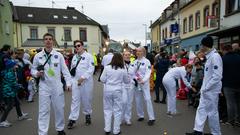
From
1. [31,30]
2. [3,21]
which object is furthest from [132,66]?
[31,30]

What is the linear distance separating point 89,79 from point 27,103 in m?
4.66

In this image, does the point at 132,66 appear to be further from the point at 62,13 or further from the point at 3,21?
the point at 62,13

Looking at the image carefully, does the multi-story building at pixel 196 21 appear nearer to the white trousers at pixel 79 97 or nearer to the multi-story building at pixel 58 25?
the white trousers at pixel 79 97

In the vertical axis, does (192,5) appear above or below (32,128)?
above

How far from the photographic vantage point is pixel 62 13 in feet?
175

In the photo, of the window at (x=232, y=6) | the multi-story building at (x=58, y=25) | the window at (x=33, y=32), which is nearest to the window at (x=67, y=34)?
the multi-story building at (x=58, y=25)

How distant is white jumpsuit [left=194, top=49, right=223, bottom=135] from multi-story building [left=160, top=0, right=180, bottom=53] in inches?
914

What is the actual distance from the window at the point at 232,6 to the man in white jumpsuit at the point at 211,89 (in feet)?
38.7

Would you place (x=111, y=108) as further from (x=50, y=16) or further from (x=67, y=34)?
(x=50, y=16)

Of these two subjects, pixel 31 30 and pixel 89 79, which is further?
pixel 31 30

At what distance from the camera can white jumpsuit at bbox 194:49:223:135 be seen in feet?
17.7

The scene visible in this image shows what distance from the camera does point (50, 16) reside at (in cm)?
5191

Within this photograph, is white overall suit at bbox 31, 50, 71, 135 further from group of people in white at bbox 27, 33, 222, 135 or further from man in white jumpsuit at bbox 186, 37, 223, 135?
man in white jumpsuit at bbox 186, 37, 223, 135

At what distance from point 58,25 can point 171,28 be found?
91.9 ft
